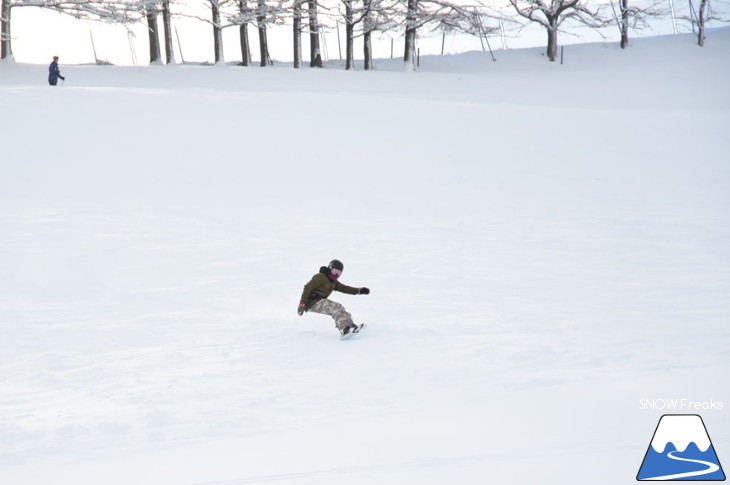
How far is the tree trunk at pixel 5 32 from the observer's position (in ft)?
136

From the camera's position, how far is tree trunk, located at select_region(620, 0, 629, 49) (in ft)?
168

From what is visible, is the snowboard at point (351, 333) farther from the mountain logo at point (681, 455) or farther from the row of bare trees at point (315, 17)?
the row of bare trees at point (315, 17)

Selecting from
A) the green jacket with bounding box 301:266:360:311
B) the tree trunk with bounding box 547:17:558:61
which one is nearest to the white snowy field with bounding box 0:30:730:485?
the green jacket with bounding box 301:266:360:311

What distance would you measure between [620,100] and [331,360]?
92.8 feet

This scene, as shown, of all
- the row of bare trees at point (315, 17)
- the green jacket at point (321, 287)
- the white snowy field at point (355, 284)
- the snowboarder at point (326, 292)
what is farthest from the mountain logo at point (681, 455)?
the row of bare trees at point (315, 17)

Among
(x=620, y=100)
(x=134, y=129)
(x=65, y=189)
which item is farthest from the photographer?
(x=620, y=100)

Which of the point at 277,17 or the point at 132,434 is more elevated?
the point at 277,17

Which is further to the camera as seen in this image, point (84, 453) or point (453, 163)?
point (453, 163)

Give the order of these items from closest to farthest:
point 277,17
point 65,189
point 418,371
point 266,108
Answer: point 418,371, point 65,189, point 266,108, point 277,17

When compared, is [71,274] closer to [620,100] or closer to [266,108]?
[266,108]

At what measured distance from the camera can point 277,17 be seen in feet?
145

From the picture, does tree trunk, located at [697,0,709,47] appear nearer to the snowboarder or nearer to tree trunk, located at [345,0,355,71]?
tree trunk, located at [345,0,355,71]

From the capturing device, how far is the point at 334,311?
434 inches

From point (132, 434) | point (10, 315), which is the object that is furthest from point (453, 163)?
point (132, 434)
